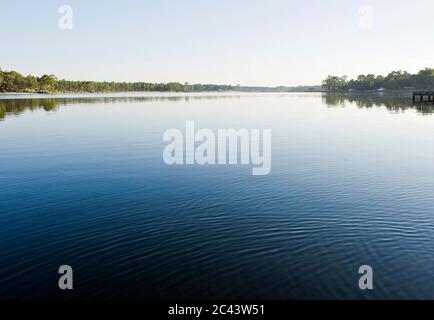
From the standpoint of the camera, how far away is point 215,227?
20594mm

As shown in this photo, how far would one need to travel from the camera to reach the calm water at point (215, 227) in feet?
48.7

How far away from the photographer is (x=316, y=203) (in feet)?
81.3

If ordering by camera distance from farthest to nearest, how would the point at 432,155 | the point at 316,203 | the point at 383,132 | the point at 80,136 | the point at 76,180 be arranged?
the point at 383,132, the point at 80,136, the point at 432,155, the point at 76,180, the point at 316,203

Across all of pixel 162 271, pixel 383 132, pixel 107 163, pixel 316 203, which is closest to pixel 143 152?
pixel 107 163

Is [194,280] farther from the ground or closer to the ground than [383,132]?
closer to the ground

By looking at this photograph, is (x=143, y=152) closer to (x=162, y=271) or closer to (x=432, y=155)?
(x=162, y=271)

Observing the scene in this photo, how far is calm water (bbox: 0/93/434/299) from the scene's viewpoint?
1484 cm

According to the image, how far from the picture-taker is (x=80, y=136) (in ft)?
192
